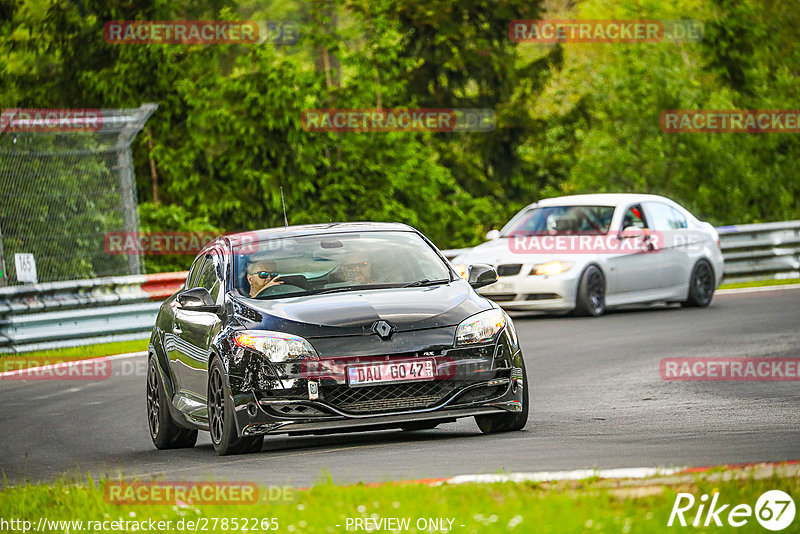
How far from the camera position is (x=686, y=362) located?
50.0 ft

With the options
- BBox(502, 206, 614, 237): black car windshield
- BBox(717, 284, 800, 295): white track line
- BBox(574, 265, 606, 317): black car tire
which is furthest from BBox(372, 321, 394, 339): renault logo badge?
BBox(717, 284, 800, 295): white track line

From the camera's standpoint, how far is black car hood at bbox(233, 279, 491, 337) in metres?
9.55

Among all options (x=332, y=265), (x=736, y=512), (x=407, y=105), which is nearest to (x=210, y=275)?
(x=332, y=265)

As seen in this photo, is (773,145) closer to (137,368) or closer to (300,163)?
(300,163)

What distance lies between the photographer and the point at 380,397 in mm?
9484

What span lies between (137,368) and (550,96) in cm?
3493

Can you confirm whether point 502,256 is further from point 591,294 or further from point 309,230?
point 309,230

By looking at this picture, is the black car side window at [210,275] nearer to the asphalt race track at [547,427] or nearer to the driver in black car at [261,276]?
the driver in black car at [261,276]

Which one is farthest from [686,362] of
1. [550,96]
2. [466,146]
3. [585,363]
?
[550,96]

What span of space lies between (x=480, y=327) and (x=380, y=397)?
0.82m

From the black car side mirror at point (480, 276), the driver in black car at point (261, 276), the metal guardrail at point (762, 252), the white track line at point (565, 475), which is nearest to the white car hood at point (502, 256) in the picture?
the metal guardrail at point (762, 252)

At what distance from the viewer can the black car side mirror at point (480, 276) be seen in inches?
428

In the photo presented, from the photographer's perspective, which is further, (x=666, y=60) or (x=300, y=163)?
(x=666, y=60)

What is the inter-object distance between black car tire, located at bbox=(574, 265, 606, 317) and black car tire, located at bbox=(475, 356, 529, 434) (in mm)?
10371
